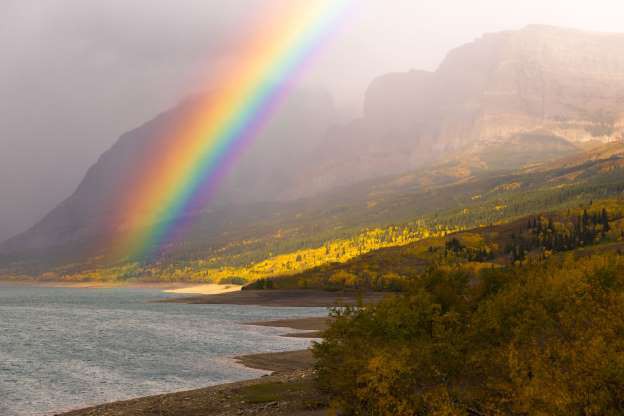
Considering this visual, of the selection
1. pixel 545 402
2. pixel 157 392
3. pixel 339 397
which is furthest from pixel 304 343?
pixel 545 402

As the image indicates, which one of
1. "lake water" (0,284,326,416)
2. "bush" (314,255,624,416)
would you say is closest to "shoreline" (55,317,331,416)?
"bush" (314,255,624,416)

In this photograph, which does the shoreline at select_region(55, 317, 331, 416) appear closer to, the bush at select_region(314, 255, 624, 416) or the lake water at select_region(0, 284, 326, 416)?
the bush at select_region(314, 255, 624, 416)

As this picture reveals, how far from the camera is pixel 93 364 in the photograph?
8106 centimetres

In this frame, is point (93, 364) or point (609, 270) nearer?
point (609, 270)

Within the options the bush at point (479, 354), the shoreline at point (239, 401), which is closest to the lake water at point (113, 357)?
the shoreline at point (239, 401)

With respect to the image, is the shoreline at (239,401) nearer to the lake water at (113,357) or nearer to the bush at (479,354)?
A: the bush at (479,354)

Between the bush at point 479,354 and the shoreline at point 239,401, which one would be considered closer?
the bush at point 479,354

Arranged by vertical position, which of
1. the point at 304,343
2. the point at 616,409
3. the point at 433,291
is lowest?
the point at 304,343

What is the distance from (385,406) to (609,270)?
141 feet

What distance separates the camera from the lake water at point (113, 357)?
6159cm

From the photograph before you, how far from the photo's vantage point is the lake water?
2425 inches

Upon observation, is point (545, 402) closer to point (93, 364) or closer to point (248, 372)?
point (248, 372)

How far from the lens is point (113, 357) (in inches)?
3445

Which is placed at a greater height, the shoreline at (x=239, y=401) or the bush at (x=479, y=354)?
the bush at (x=479, y=354)
